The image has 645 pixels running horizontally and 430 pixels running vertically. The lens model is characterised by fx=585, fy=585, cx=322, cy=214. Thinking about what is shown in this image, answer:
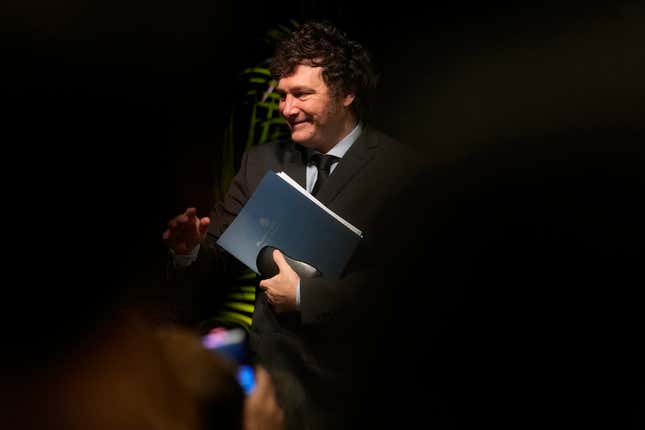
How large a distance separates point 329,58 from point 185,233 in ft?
1.87

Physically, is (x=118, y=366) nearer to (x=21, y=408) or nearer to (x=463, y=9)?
(x=21, y=408)

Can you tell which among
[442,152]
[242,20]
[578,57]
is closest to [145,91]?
[242,20]

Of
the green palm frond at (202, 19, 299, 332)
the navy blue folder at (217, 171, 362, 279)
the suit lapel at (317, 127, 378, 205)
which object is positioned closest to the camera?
the navy blue folder at (217, 171, 362, 279)

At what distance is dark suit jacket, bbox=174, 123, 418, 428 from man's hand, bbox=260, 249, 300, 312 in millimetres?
30

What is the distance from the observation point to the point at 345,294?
4.54ft

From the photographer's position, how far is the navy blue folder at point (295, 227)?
135cm

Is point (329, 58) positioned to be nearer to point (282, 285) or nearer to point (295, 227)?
point (295, 227)

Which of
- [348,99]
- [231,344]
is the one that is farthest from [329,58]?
[231,344]

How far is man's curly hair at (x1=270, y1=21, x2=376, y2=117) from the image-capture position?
148 centimetres

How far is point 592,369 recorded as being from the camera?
1.36 meters

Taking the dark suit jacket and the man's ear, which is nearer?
the dark suit jacket

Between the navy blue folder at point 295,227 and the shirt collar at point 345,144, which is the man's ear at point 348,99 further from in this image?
the navy blue folder at point 295,227

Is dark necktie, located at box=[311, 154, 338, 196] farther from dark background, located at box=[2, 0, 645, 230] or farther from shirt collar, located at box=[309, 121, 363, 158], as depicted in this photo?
dark background, located at box=[2, 0, 645, 230]

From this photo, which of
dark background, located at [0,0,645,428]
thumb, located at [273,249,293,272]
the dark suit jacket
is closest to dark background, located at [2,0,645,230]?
dark background, located at [0,0,645,428]
